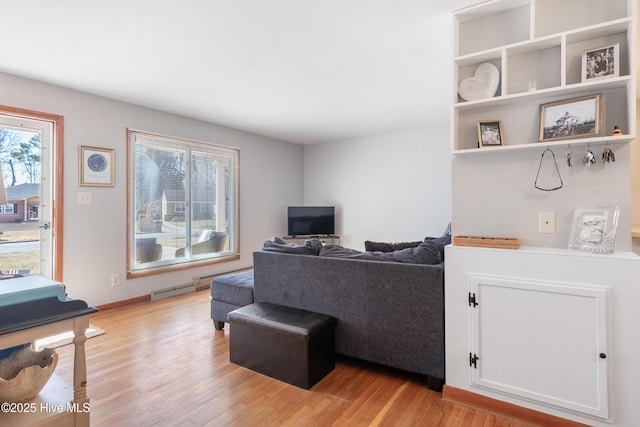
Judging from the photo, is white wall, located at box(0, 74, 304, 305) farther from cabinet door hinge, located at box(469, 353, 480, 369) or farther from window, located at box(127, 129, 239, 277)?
cabinet door hinge, located at box(469, 353, 480, 369)

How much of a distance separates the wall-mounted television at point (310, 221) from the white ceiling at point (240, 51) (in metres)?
2.22

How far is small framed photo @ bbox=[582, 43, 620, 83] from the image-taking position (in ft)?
5.38

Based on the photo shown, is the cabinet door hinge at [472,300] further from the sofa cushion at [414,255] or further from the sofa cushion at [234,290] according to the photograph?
the sofa cushion at [234,290]

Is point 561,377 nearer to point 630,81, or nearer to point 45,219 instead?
point 630,81

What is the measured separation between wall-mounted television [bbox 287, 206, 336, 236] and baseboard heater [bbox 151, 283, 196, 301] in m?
2.00

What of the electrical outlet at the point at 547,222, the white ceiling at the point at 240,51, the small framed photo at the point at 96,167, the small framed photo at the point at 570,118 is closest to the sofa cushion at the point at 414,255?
the electrical outlet at the point at 547,222

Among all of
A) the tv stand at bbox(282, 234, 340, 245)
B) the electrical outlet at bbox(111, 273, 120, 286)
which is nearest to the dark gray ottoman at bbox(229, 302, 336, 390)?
the electrical outlet at bbox(111, 273, 120, 286)

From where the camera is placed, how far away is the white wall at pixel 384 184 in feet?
17.1

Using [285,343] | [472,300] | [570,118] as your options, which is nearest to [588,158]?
[570,118]

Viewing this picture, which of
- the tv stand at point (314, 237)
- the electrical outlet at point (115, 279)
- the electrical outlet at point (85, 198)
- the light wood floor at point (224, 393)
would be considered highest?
the electrical outlet at point (85, 198)

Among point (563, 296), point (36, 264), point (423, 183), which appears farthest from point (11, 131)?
point (423, 183)

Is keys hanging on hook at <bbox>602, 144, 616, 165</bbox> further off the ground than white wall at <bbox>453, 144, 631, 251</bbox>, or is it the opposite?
keys hanging on hook at <bbox>602, 144, 616, 165</bbox>

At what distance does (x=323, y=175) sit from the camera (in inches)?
253

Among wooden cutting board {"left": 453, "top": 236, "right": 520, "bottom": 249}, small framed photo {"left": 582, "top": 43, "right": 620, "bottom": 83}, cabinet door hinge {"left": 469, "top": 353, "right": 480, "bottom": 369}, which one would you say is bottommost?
cabinet door hinge {"left": 469, "top": 353, "right": 480, "bottom": 369}
